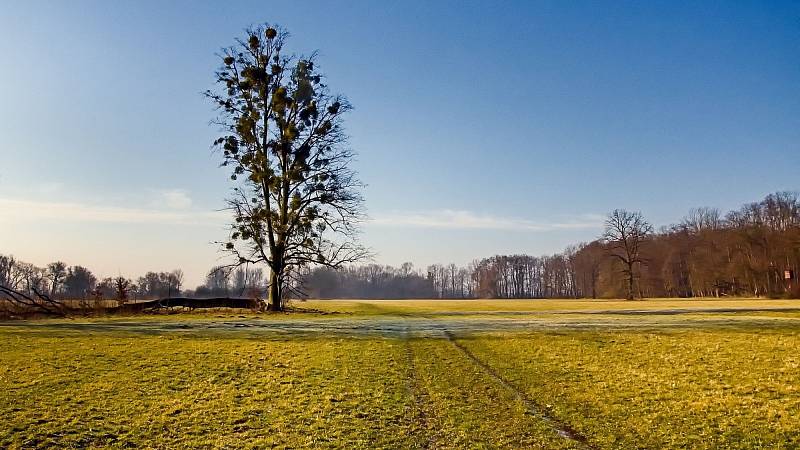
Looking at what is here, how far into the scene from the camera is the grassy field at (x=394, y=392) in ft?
25.0

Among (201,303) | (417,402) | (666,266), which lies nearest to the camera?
(417,402)

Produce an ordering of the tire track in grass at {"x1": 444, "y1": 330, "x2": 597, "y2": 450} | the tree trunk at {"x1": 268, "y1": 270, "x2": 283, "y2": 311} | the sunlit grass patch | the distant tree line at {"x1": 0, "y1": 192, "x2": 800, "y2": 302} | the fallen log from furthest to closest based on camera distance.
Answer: the distant tree line at {"x1": 0, "y1": 192, "x2": 800, "y2": 302}
the tree trunk at {"x1": 268, "y1": 270, "x2": 283, "y2": 311}
the fallen log
the sunlit grass patch
the tire track in grass at {"x1": 444, "y1": 330, "x2": 597, "y2": 450}

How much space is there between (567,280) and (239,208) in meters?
126

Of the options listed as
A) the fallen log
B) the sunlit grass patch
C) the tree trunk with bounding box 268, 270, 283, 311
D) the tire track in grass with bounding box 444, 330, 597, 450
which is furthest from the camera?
the tree trunk with bounding box 268, 270, 283, 311

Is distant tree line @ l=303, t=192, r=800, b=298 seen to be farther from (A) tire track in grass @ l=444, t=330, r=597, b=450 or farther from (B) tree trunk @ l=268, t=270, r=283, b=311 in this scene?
(A) tire track in grass @ l=444, t=330, r=597, b=450

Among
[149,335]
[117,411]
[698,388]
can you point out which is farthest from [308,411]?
[149,335]

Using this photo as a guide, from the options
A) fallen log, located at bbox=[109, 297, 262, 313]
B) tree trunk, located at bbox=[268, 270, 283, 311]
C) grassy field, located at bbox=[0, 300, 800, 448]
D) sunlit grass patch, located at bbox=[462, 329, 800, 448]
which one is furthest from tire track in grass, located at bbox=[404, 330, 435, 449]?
fallen log, located at bbox=[109, 297, 262, 313]


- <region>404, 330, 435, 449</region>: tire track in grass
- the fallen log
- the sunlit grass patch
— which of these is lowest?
the sunlit grass patch

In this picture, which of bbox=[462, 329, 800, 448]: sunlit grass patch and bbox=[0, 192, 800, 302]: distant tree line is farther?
bbox=[0, 192, 800, 302]: distant tree line

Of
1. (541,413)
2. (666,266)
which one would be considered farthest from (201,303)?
(666,266)

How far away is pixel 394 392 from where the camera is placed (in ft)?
35.1

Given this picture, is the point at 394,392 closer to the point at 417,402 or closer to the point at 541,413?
the point at 417,402

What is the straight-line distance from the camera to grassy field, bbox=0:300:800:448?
25.0 ft

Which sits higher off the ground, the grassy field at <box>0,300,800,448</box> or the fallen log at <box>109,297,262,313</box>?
the fallen log at <box>109,297,262,313</box>
